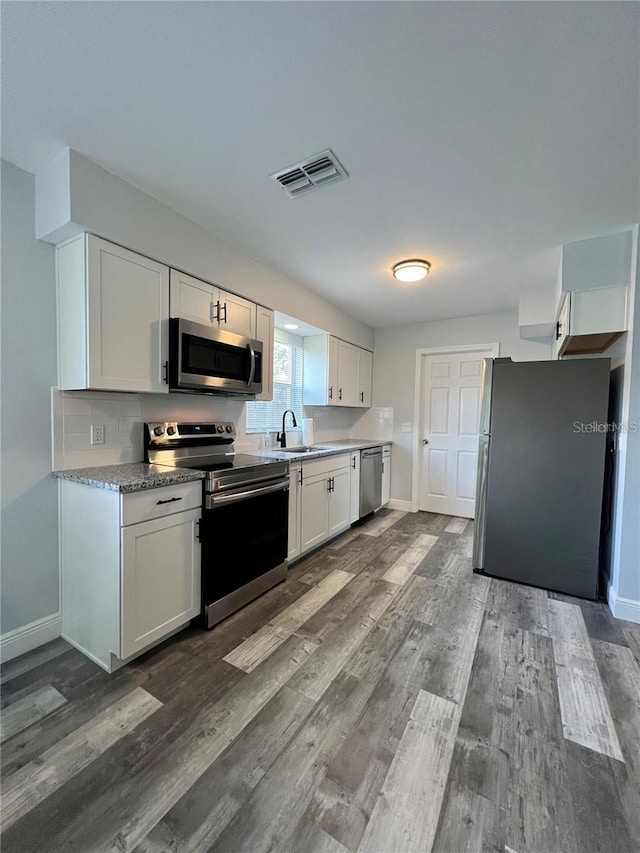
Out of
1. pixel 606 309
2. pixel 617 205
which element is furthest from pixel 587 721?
pixel 617 205

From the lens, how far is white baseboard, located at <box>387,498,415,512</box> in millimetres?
4750

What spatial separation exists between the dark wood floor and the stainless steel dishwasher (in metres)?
1.80

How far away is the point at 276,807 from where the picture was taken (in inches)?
45.6

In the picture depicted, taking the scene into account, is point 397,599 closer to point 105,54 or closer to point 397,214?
point 397,214

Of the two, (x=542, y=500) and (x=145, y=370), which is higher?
(x=145, y=370)

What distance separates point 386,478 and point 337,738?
347cm

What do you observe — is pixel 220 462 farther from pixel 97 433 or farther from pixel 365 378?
pixel 365 378

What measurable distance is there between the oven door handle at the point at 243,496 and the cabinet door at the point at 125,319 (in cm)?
76

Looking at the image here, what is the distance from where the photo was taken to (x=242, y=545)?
89.2 inches

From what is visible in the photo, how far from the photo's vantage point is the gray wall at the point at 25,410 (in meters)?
1.80

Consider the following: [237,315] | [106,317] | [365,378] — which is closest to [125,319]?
[106,317]

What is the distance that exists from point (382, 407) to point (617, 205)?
323cm

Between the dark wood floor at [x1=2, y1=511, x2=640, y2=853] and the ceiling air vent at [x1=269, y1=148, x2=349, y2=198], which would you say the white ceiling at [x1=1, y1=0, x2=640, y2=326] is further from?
the dark wood floor at [x1=2, y1=511, x2=640, y2=853]

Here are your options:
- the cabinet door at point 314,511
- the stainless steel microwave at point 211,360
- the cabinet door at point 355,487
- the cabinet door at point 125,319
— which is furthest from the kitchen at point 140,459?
the cabinet door at point 355,487
